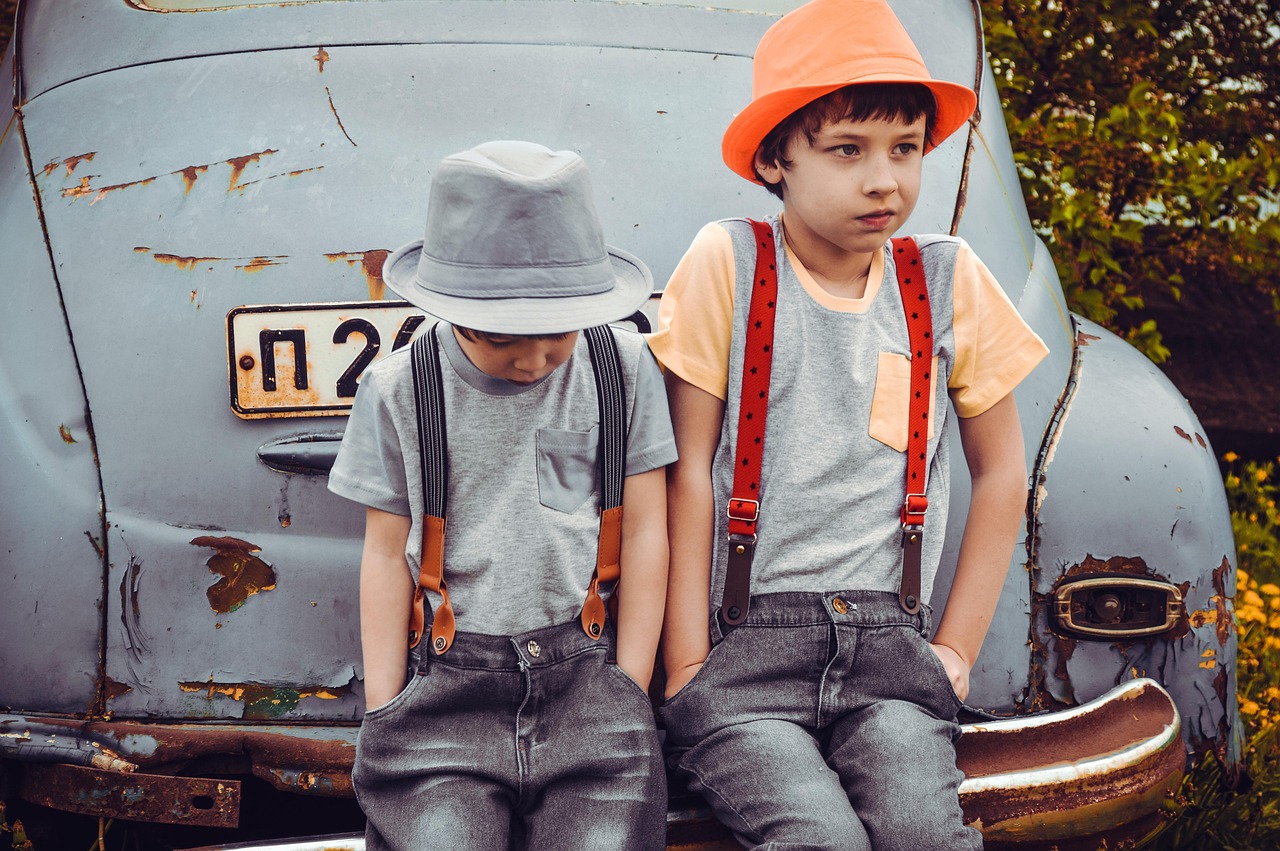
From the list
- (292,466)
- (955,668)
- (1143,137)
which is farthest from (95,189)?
(1143,137)

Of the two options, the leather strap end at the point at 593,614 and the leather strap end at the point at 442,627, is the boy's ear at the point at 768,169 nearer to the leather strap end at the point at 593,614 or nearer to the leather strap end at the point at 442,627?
the leather strap end at the point at 593,614

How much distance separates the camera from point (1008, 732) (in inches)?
73.0

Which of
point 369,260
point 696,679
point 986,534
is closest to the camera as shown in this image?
point 696,679

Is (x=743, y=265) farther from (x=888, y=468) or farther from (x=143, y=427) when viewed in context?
(x=143, y=427)

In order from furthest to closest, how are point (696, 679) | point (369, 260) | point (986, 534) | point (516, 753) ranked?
point (369, 260)
point (986, 534)
point (696, 679)
point (516, 753)

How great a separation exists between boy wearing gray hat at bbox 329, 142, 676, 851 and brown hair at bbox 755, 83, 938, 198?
0.99 ft

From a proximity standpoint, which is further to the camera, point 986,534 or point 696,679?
point 986,534

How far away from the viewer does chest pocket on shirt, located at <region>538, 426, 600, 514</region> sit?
5.72ft

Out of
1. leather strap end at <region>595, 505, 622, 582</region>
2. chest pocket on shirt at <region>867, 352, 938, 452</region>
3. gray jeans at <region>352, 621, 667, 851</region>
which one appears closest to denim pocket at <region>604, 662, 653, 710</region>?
gray jeans at <region>352, 621, 667, 851</region>

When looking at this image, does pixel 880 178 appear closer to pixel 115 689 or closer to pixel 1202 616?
pixel 1202 616

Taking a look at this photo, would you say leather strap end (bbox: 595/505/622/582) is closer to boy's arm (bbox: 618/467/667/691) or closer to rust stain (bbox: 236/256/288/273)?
boy's arm (bbox: 618/467/667/691)

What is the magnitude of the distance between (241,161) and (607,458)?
919 mm

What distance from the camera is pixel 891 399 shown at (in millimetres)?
1837

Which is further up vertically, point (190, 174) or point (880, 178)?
point (880, 178)
